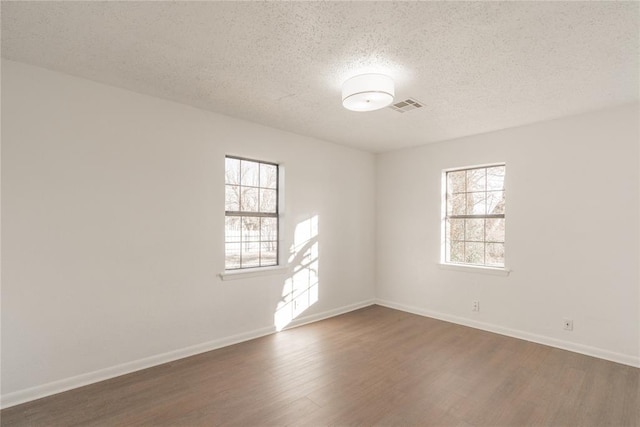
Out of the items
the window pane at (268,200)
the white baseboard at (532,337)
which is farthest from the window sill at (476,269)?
the window pane at (268,200)

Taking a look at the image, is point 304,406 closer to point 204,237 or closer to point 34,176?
point 204,237

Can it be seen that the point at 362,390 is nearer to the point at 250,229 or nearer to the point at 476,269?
the point at 250,229

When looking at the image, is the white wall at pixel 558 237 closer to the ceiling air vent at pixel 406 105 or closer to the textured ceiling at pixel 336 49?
the textured ceiling at pixel 336 49

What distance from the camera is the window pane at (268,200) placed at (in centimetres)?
400

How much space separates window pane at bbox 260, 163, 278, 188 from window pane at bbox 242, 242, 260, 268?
0.75m

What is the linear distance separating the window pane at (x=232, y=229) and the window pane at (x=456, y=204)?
2.94m

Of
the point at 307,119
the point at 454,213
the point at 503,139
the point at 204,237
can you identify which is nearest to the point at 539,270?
the point at 454,213

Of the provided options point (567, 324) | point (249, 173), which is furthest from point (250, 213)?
point (567, 324)

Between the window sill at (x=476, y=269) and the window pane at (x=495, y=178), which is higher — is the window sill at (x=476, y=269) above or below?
below

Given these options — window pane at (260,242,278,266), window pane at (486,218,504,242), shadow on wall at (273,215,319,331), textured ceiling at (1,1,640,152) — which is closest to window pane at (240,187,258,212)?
window pane at (260,242,278,266)

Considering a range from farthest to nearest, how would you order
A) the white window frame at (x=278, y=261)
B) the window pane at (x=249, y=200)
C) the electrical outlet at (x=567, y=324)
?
the window pane at (x=249, y=200)
the white window frame at (x=278, y=261)
the electrical outlet at (x=567, y=324)

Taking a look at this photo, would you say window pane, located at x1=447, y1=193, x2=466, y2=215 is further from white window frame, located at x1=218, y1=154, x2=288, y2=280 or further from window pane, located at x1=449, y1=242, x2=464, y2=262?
white window frame, located at x1=218, y1=154, x2=288, y2=280

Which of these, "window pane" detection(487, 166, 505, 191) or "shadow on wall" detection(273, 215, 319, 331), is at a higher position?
"window pane" detection(487, 166, 505, 191)

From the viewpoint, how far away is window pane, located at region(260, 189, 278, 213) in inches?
157
